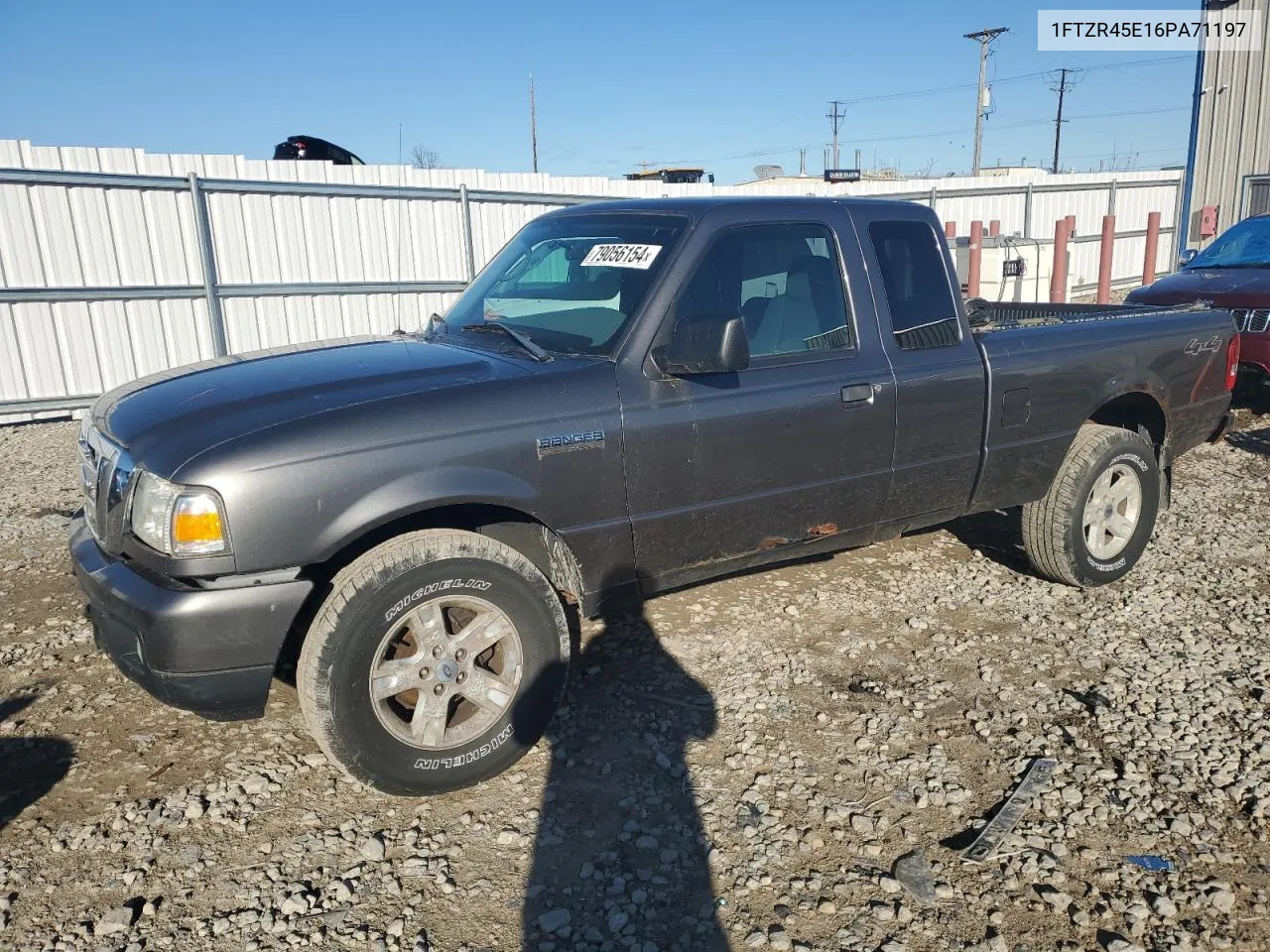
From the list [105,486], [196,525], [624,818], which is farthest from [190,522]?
[624,818]

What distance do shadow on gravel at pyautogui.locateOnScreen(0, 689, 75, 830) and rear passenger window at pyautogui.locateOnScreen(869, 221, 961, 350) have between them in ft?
12.3

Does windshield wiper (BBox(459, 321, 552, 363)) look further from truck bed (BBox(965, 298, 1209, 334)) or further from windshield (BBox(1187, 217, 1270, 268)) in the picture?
windshield (BBox(1187, 217, 1270, 268))

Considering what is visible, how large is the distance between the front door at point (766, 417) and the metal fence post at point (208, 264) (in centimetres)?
813

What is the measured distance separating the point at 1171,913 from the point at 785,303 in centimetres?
249

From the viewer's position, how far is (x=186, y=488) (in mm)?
2662

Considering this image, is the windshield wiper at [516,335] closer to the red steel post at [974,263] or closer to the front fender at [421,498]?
the front fender at [421,498]

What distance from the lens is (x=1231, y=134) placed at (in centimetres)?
1961

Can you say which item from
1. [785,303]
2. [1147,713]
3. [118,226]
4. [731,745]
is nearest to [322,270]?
[118,226]

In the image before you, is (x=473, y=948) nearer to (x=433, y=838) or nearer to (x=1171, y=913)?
(x=433, y=838)

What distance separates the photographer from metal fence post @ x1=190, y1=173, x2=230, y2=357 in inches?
388

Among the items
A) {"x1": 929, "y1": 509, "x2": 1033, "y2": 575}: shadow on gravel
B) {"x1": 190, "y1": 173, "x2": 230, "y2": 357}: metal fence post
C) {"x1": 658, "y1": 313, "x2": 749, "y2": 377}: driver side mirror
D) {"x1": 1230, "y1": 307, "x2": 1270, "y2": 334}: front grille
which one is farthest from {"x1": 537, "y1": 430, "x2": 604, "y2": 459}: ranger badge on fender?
{"x1": 190, "y1": 173, "x2": 230, "y2": 357}: metal fence post

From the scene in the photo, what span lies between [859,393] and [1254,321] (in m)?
6.41

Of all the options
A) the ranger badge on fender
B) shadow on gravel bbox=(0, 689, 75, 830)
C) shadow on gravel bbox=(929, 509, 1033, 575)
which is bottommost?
shadow on gravel bbox=(929, 509, 1033, 575)

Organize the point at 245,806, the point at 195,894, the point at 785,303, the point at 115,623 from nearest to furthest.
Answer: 1. the point at 195,894
2. the point at 115,623
3. the point at 245,806
4. the point at 785,303
